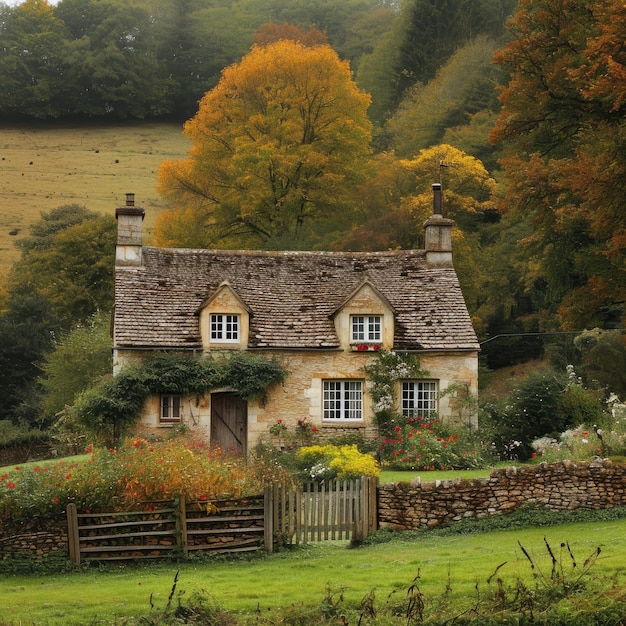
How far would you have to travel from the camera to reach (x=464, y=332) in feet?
113

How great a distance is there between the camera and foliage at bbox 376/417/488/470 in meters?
30.3

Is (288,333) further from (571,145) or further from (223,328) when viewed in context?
(571,145)

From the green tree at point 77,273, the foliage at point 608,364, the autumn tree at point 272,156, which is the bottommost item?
the foliage at point 608,364

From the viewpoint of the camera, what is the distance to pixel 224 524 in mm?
20281

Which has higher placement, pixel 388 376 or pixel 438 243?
pixel 438 243

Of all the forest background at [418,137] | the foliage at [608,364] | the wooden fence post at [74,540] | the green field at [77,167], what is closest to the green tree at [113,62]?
the forest background at [418,137]

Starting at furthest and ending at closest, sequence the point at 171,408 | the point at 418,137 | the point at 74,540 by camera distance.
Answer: the point at 418,137
the point at 171,408
the point at 74,540

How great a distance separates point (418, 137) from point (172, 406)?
40.0 m

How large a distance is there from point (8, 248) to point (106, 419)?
47.6 metres

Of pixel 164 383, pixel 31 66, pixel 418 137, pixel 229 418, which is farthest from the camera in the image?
pixel 31 66

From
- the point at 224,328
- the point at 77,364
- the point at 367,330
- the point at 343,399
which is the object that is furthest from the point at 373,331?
the point at 77,364

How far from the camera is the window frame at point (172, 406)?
33062 mm

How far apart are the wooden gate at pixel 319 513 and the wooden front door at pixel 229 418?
12.5 metres

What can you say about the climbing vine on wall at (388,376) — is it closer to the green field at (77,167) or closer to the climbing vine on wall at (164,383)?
the climbing vine on wall at (164,383)
